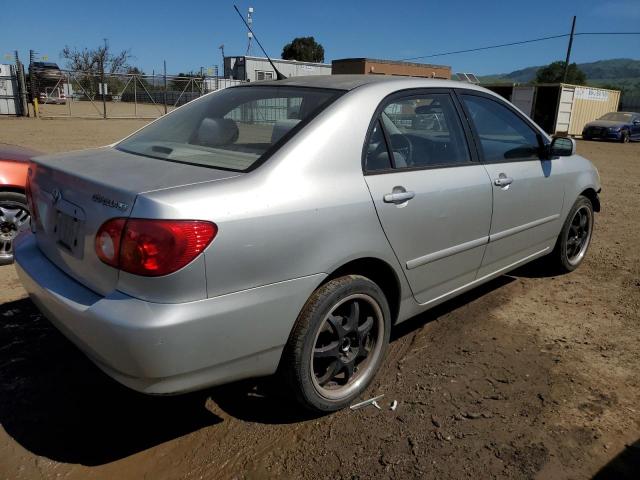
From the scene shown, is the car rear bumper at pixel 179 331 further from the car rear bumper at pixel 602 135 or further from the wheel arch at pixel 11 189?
the car rear bumper at pixel 602 135

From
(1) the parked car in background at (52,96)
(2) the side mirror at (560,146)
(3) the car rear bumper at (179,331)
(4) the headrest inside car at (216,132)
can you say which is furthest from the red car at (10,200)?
(1) the parked car in background at (52,96)

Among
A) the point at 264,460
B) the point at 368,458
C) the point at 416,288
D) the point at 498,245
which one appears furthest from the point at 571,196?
the point at 264,460

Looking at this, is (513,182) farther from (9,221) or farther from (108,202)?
(9,221)

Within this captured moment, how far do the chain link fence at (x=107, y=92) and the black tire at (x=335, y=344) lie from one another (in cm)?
2356

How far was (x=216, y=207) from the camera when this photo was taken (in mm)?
2006

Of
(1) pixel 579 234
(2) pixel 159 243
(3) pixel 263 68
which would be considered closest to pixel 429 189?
(2) pixel 159 243

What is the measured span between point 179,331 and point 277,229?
0.56 m

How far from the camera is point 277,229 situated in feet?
7.00

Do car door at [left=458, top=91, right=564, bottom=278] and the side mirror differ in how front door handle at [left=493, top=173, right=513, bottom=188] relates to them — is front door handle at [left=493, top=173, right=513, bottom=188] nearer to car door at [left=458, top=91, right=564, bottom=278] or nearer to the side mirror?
car door at [left=458, top=91, right=564, bottom=278]

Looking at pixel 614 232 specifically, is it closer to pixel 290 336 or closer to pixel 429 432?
pixel 429 432

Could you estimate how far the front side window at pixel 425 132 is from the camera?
9.40 ft

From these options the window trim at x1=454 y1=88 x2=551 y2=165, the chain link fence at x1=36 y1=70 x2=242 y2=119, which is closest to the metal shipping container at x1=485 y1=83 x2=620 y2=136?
the chain link fence at x1=36 y1=70 x2=242 y2=119

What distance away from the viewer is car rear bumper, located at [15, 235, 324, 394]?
1.92 m

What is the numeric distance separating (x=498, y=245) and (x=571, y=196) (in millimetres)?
1222
